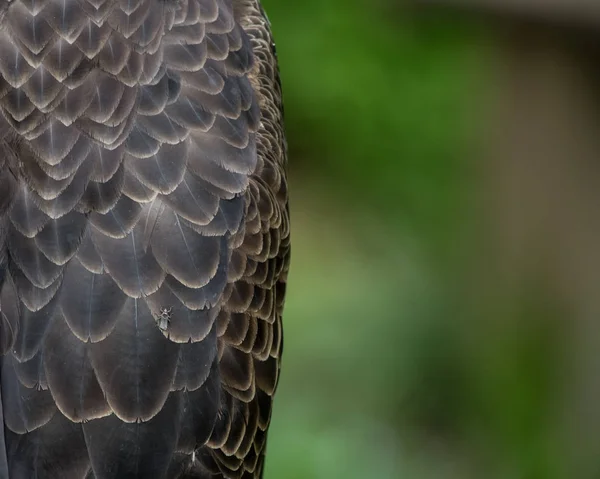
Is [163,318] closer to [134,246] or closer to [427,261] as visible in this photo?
A: [134,246]

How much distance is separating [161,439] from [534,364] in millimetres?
4015

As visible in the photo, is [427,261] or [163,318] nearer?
[163,318]

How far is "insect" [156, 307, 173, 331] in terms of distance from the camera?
3557 millimetres

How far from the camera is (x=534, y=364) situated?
23.3ft

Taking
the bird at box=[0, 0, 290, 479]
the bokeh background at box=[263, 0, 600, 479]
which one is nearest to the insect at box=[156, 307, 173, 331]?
the bird at box=[0, 0, 290, 479]

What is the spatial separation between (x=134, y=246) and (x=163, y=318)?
23 centimetres

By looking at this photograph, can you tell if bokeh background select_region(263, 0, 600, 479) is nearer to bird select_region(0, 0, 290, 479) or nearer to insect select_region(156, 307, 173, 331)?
bird select_region(0, 0, 290, 479)

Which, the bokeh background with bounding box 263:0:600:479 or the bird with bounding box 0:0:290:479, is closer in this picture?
the bird with bounding box 0:0:290:479

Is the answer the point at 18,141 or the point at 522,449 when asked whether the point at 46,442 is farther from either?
the point at 522,449

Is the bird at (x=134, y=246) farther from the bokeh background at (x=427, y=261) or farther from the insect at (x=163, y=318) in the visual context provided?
the bokeh background at (x=427, y=261)

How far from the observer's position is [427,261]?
8.45 metres

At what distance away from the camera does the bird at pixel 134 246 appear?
3449mm

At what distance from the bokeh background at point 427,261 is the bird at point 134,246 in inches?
108

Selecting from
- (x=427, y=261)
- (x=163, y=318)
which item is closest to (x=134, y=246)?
(x=163, y=318)
